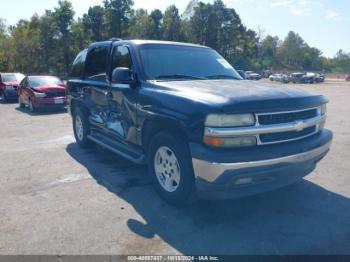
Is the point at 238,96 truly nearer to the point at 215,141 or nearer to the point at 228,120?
the point at 228,120

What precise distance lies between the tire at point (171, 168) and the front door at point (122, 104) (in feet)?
2.00

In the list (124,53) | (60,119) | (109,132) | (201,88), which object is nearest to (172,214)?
(201,88)

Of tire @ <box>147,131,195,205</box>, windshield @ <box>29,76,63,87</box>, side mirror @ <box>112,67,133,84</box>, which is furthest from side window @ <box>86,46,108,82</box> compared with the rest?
windshield @ <box>29,76,63,87</box>

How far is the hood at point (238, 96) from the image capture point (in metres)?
3.60

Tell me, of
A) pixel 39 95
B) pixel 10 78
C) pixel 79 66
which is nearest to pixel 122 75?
pixel 79 66

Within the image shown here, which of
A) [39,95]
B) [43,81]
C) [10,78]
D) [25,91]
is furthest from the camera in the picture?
[10,78]

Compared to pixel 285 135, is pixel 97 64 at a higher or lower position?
higher

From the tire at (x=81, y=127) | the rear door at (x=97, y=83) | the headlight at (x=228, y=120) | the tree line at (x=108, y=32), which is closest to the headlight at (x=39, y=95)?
the tire at (x=81, y=127)

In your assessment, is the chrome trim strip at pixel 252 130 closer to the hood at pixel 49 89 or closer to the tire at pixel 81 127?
the tire at pixel 81 127

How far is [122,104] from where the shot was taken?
512 cm

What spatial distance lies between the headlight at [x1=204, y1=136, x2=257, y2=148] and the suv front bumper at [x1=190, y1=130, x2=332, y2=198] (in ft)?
0.19

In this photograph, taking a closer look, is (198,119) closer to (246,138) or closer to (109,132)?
(246,138)

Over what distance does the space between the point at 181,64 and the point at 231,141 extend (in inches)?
78.1

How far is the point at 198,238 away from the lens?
142 inches
